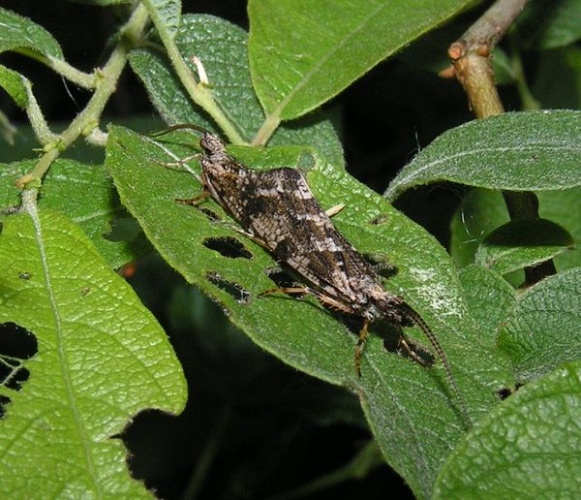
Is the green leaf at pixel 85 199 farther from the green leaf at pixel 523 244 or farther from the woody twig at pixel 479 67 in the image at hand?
the woody twig at pixel 479 67

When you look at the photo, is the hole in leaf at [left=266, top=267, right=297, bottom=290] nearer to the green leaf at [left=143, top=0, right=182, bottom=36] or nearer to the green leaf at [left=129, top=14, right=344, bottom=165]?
the green leaf at [left=129, top=14, right=344, bottom=165]

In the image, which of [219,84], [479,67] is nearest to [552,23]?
[479,67]

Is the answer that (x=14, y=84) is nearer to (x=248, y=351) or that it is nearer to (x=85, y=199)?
(x=85, y=199)

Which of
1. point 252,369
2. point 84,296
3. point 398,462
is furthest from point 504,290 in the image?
point 252,369

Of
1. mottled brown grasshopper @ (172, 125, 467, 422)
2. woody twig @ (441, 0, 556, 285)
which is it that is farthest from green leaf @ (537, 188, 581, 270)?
mottled brown grasshopper @ (172, 125, 467, 422)

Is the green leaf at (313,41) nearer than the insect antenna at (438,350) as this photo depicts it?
No

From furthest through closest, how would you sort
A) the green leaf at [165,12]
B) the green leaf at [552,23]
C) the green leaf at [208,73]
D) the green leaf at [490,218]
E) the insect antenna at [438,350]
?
the green leaf at [552,23], the green leaf at [490,218], the green leaf at [208,73], the green leaf at [165,12], the insect antenna at [438,350]

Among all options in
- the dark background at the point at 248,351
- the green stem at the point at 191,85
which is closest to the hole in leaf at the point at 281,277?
the green stem at the point at 191,85
